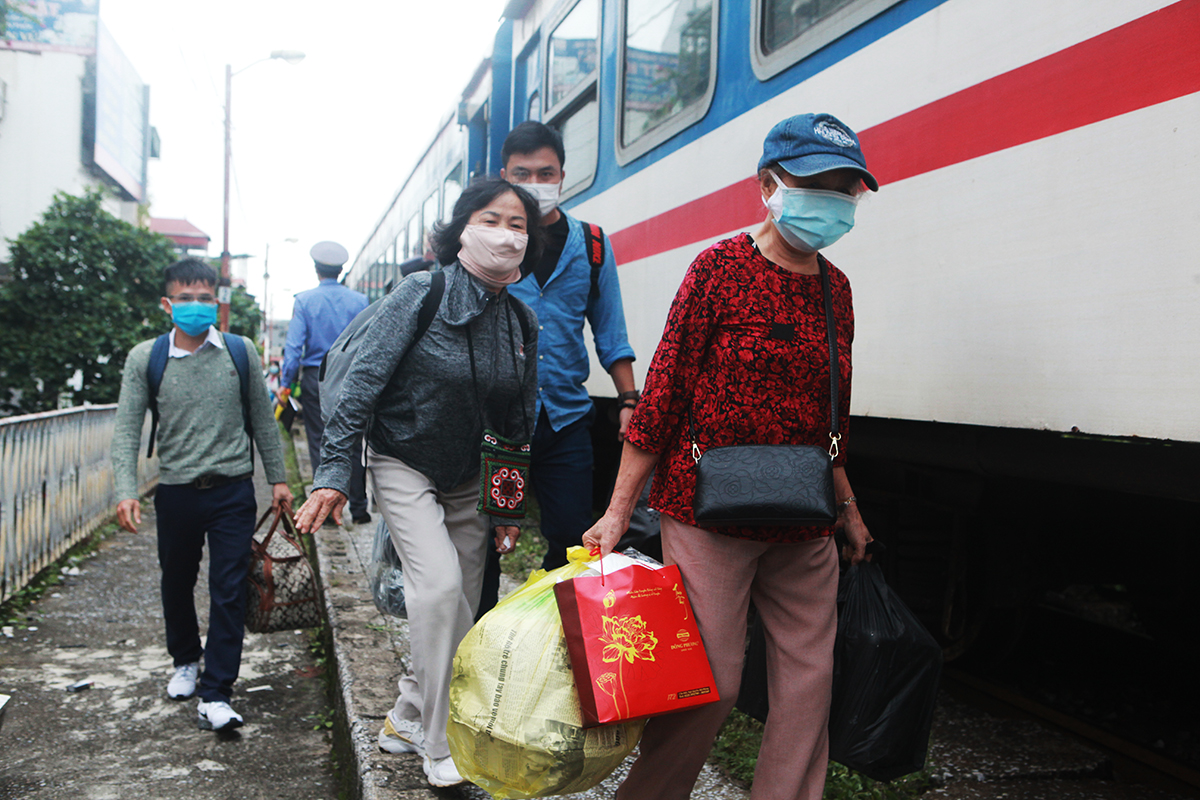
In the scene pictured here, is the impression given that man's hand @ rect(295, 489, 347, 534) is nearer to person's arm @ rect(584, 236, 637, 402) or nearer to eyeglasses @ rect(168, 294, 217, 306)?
person's arm @ rect(584, 236, 637, 402)

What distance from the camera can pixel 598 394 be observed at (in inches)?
186

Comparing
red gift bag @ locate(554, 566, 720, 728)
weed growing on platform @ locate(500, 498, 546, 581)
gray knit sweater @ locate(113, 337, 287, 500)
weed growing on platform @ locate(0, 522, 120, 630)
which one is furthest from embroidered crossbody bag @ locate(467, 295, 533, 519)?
weed growing on platform @ locate(0, 522, 120, 630)

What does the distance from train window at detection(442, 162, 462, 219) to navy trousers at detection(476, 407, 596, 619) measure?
5234 millimetres

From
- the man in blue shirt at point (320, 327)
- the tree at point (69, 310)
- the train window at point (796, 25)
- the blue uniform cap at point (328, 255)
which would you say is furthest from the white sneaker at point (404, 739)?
the tree at point (69, 310)

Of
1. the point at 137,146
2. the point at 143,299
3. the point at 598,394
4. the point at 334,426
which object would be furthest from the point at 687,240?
the point at 137,146

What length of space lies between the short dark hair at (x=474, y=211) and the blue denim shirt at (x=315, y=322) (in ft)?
11.3

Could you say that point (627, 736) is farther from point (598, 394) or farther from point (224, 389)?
point (598, 394)

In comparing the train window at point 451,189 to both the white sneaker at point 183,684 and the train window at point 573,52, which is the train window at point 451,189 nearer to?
the train window at point 573,52

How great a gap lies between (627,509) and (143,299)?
9.12 meters

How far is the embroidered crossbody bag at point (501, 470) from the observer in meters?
2.64

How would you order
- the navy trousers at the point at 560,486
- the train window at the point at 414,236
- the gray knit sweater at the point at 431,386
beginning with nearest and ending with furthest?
the gray knit sweater at the point at 431,386
the navy trousers at the point at 560,486
the train window at the point at 414,236

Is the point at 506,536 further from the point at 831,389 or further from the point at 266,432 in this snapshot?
the point at 266,432

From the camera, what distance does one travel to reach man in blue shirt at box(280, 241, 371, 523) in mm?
6094

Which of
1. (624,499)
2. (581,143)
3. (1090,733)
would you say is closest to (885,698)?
(624,499)
